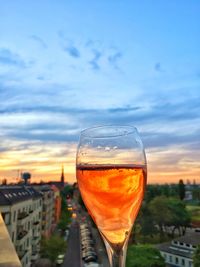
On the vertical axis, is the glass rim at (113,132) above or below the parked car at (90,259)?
above

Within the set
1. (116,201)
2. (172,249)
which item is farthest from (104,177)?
(172,249)

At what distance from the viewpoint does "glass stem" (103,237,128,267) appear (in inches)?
30.6

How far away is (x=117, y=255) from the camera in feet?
2.58

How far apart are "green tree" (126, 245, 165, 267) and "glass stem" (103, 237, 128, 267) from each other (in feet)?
59.2

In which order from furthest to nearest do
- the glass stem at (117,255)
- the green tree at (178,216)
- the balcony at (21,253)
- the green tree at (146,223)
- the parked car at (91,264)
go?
the green tree at (178,216) → the green tree at (146,223) → the parked car at (91,264) → the balcony at (21,253) → the glass stem at (117,255)

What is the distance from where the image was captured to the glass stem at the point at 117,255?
0.78 m

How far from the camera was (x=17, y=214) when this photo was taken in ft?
53.4

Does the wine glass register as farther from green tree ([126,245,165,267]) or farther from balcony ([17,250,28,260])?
green tree ([126,245,165,267])

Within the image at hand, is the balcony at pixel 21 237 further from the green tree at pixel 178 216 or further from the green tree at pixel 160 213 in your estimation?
the green tree at pixel 178 216

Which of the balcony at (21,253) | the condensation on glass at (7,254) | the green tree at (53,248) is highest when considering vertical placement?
the condensation on glass at (7,254)

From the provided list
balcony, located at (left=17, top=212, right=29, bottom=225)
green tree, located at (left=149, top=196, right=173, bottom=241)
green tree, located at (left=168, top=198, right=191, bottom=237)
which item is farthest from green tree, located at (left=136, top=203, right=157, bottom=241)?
balcony, located at (left=17, top=212, right=29, bottom=225)

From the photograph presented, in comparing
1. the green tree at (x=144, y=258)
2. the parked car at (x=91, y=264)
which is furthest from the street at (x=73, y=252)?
the green tree at (x=144, y=258)

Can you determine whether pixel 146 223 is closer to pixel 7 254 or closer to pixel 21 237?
pixel 21 237

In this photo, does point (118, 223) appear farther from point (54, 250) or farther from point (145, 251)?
point (54, 250)
